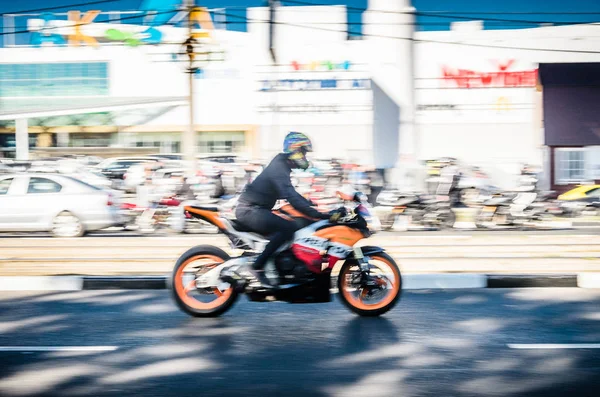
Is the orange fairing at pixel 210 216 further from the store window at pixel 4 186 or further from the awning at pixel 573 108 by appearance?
the awning at pixel 573 108

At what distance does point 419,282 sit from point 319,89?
→ 92.8ft

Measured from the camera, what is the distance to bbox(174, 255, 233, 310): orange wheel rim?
7.42 m

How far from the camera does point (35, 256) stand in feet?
41.3

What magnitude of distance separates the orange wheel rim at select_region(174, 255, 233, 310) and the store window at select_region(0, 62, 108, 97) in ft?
117

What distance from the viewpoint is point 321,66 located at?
36812 millimetres

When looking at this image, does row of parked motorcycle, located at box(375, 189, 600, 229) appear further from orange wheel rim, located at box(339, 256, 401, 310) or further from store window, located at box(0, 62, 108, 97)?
store window, located at box(0, 62, 108, 97)

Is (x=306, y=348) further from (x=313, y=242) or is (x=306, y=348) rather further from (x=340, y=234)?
(x=340, y=234)

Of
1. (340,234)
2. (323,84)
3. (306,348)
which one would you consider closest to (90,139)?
(323,84)

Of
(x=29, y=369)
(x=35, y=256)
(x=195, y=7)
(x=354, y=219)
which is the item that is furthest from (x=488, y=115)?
(x=29, y=369)

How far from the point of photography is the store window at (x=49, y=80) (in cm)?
4134

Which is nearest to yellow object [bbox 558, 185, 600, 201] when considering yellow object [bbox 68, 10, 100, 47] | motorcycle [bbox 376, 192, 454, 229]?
motorcycle [bbox 376, 192, 454, 229]

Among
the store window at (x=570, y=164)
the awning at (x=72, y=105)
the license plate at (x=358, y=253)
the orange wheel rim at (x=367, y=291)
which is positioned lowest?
the orange wheel rim at (x=367, y=291)

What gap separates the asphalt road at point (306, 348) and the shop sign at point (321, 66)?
2895cm

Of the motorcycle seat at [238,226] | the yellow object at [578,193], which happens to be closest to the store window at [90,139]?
the yellow object at [578,193]
